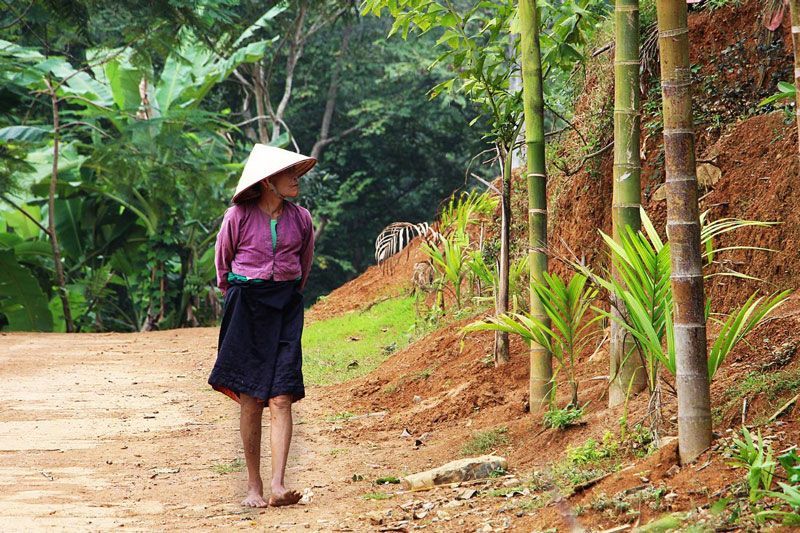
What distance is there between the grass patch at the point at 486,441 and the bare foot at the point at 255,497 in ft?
4.67

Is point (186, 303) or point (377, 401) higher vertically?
point (186, 303)

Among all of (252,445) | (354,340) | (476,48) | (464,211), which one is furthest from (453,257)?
(252,445)

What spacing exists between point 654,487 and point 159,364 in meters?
A: 9.50

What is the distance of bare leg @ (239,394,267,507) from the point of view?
17.6 ft

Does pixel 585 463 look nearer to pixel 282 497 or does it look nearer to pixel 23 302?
pixel 282 497

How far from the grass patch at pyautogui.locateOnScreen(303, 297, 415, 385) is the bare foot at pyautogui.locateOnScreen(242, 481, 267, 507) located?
5.39 metres

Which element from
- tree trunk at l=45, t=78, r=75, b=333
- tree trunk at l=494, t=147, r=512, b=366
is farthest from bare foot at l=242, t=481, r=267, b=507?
tree trunk at l=45, t=78, r=75, b=333

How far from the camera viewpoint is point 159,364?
12.7 meters

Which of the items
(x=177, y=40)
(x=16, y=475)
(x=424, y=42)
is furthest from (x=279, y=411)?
(x=424, y=42)

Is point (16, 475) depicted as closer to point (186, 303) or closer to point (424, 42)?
point (186, 303)

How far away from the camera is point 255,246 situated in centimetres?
552

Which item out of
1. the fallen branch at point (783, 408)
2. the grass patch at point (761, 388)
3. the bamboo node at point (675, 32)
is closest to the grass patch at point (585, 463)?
the grass patch at point (761, 388)

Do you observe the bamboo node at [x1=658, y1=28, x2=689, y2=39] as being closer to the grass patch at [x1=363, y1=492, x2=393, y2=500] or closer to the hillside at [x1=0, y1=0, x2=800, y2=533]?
the hillside at [x1=0, y1=0, x2=800, y2=533]

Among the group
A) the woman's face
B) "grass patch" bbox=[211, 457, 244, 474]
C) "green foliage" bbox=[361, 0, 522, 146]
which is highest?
"green foliage" bbox=[361, 0, 522, 146]
